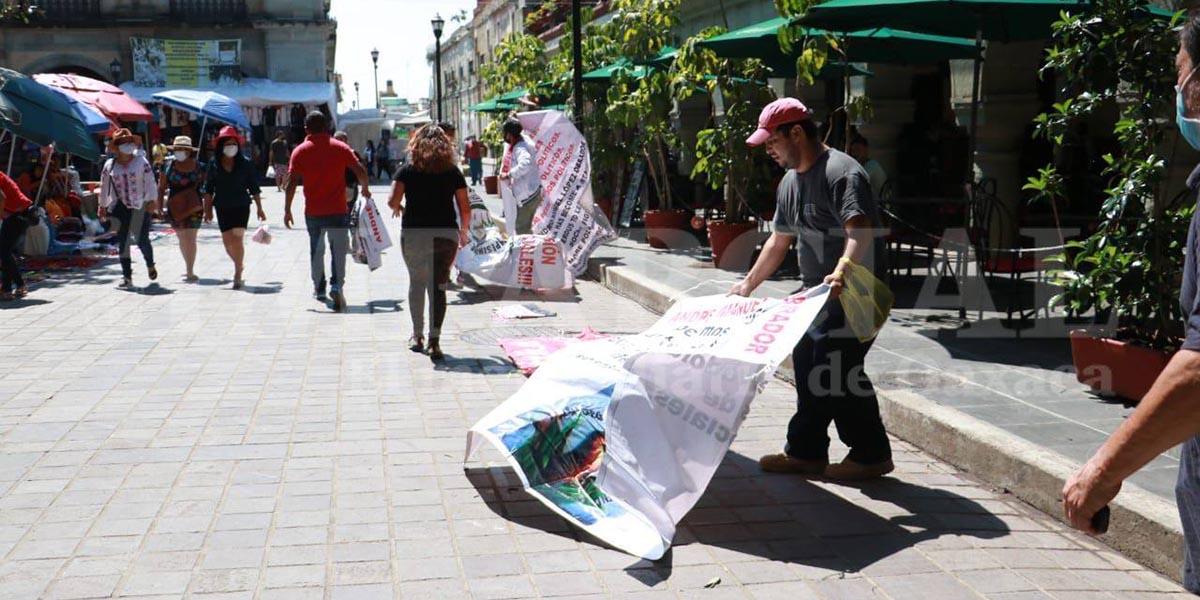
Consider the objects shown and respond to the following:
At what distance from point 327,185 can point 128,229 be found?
3.39m

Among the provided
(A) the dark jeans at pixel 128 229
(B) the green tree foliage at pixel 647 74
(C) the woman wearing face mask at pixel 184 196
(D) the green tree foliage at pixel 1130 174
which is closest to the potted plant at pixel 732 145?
(B) the green tree foliage at pixel 647 74

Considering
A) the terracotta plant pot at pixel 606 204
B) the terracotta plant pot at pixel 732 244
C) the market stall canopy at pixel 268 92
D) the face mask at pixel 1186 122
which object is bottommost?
the terracotta plant pot at pixel 732 244

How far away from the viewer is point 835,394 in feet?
17.9

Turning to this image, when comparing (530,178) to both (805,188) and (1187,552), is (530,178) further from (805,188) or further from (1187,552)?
(1187,552)

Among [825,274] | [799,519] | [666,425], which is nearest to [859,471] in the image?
[799,519]

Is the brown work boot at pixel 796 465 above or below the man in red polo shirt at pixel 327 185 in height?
below

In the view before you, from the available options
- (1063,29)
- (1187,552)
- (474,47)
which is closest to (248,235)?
(1063,29)

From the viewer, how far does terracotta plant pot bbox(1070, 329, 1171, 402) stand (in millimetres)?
6406

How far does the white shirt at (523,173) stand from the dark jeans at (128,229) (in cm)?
434

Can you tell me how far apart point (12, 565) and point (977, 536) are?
12.5ft

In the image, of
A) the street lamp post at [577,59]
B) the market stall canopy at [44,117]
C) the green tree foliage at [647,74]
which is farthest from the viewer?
the street lamp post at [577,59]

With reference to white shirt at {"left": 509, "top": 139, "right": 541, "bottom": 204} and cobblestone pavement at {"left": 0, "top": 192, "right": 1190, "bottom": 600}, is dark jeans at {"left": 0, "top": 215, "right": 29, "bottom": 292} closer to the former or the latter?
cobblestone pavement at {"left": 0, "top": 192, "right": 1190, "bottom": 600}

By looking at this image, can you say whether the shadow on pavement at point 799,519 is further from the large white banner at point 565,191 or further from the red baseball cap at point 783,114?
the large white banner at point 565,191

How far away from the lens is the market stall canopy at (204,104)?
26.3 meters
